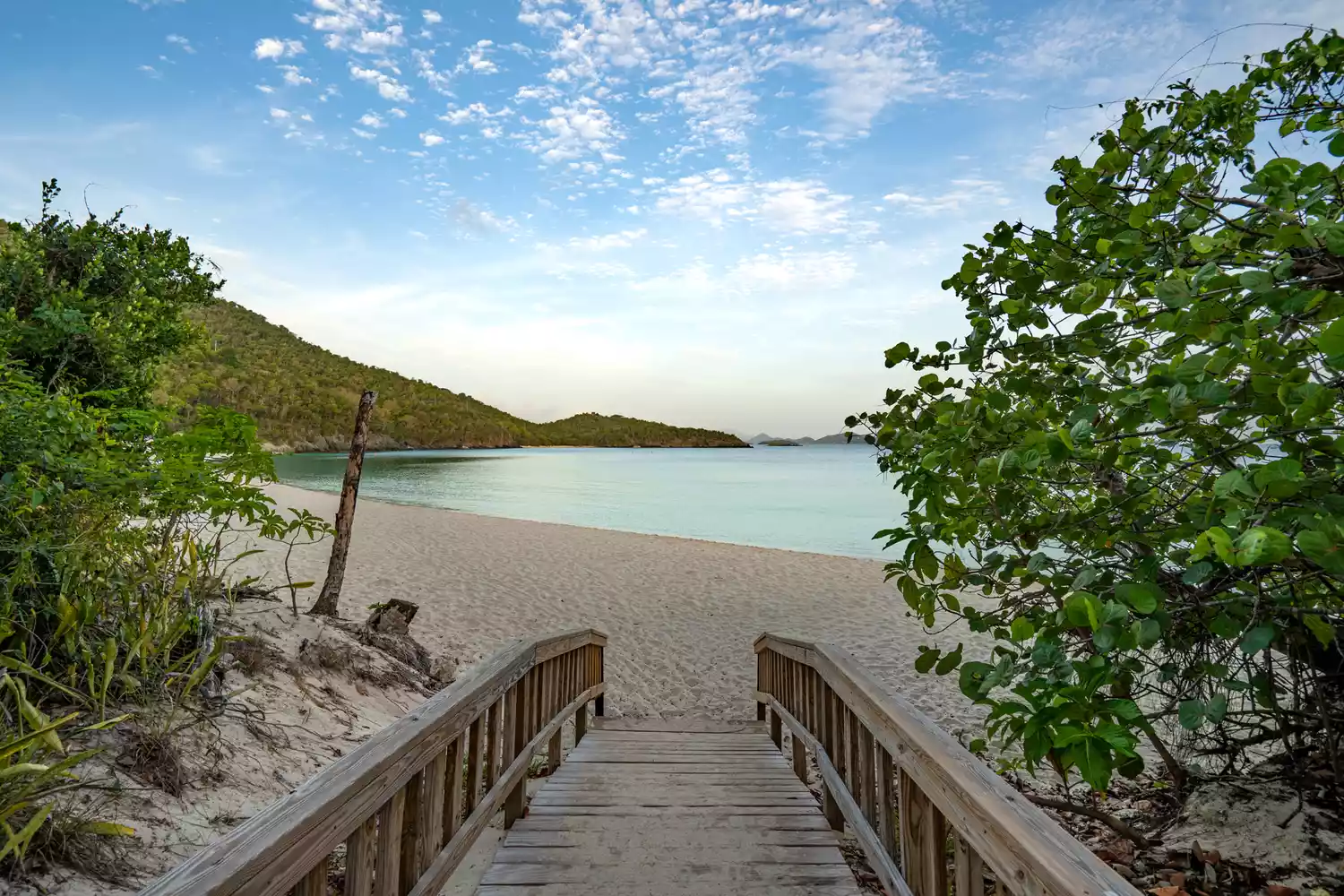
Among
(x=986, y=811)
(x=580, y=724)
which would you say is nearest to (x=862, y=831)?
(x=986, y=811)

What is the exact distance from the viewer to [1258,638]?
4.54 feet

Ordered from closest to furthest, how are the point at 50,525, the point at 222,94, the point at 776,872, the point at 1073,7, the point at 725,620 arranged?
the point at 776,872 < the point at 50,525 < the point at 1073,7 < the point at 222,94 < the point at 725,620

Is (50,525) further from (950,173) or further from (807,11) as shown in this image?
(950,173)

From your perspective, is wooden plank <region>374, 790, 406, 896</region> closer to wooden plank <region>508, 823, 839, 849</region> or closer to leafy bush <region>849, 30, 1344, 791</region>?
wooden plank <region>508, 823, 839, 849</region>

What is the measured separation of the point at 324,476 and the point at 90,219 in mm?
55146

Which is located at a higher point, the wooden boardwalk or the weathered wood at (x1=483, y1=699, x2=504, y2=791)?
the weathered wood at (x1=483, y1=699, x2=504, y2=791)

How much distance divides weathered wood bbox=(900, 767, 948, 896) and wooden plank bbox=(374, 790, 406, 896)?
159cm

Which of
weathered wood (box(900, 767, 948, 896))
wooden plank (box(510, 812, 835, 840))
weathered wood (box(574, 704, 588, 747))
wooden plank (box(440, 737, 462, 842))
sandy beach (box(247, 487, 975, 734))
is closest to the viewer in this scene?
weathered wood (box(900, 767, 948, 896))

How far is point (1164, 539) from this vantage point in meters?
1.70

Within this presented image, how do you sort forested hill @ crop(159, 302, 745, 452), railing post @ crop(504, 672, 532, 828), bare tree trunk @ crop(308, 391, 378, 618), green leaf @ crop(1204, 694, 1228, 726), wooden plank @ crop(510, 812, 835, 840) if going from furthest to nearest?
1. forested hill @ crop(159, 302, 745, 452)
2. bare tree trunk @ crop(308, 391, 378, 618)
3. railing post @ crop(504, 672, 532, 828)
4. wooden plank @ crop(510, 812, 835, 840)
5. green leaf @ crop(1204, 694, 1228, 726)

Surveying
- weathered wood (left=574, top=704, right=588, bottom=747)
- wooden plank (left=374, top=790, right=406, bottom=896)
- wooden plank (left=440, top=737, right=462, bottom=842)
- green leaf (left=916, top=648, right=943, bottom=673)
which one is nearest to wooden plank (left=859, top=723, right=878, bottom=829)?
green leaf (left=916, top=648, right=943, bottom=673)

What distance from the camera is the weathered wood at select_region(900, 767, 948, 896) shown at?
2.00 metres

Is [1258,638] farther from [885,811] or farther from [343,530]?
[343,530]

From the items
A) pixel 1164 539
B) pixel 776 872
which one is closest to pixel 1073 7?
pixel 1164 539
